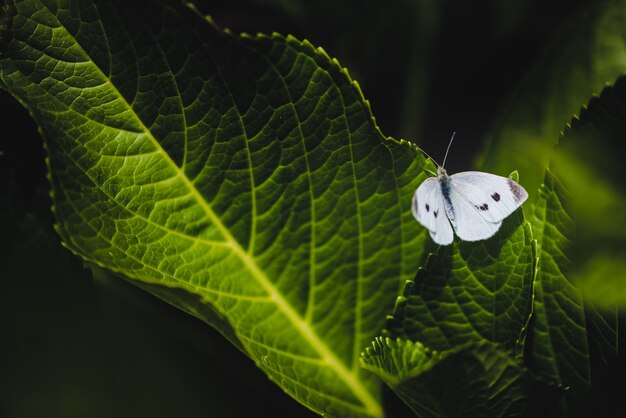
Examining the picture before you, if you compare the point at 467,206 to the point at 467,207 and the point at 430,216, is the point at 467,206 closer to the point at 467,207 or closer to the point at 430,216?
the point at 467,207

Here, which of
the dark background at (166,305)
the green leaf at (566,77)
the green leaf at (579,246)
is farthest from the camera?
the green leaf at (566,77)

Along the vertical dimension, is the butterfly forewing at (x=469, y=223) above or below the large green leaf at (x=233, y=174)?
above

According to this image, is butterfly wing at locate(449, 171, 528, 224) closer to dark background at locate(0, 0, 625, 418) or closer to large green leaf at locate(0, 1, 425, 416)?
large green leaf at locate(0, 1, 425, 416)

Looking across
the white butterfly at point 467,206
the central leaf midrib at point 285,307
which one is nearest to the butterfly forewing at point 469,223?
the white butterfly at point 467,206

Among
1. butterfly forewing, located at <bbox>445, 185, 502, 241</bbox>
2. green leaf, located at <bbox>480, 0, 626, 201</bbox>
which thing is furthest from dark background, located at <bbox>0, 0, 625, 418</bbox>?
green leaf, located at <bbox>480, 0, 626, 201</bbox>

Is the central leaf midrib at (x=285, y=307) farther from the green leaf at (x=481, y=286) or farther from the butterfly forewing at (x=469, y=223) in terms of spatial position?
the butterfly forewing at (x=469, y=223)

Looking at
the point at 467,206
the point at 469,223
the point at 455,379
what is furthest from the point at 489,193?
the point at 455,379
